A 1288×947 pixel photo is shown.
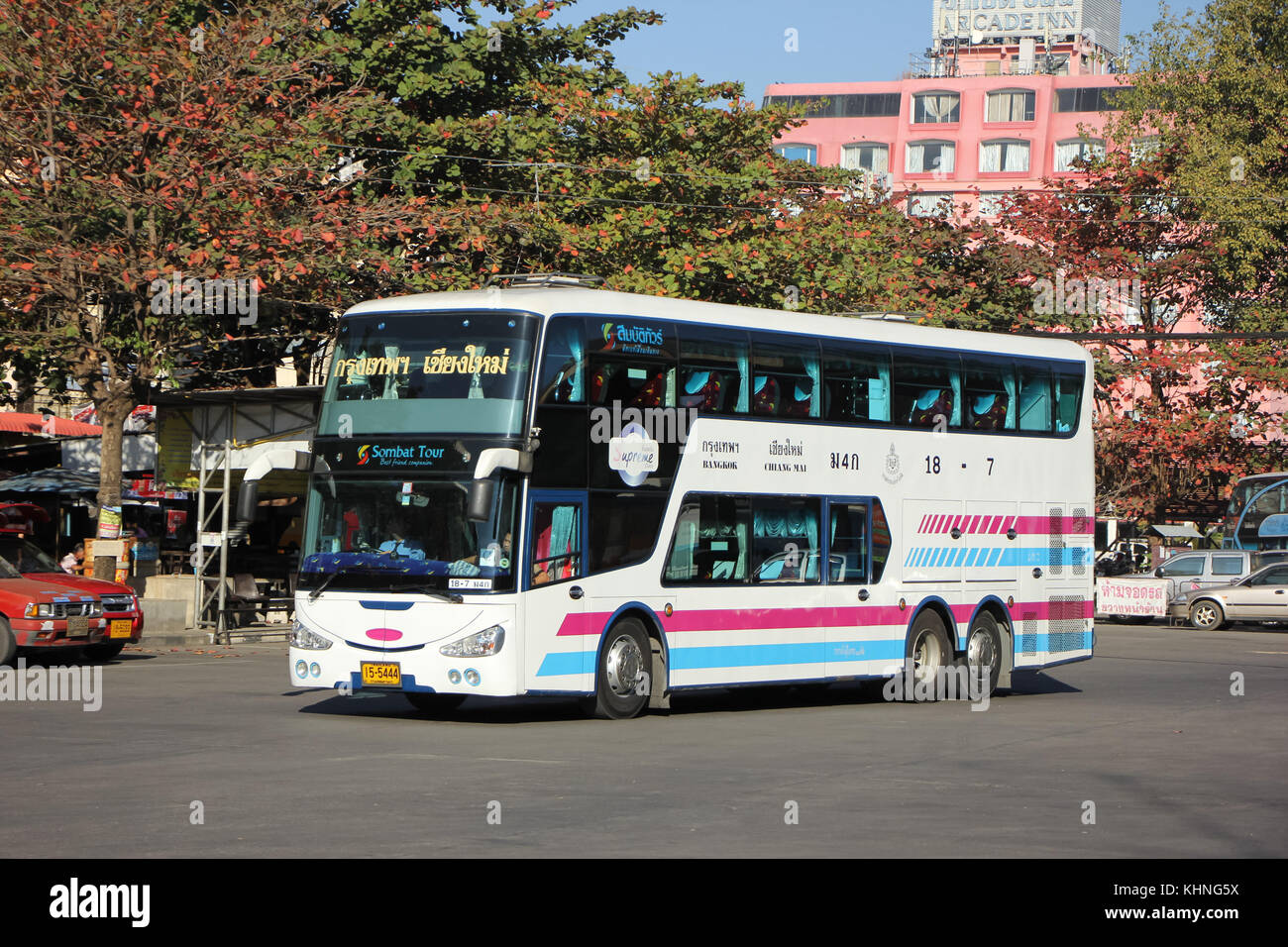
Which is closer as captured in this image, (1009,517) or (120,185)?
(1009,517)

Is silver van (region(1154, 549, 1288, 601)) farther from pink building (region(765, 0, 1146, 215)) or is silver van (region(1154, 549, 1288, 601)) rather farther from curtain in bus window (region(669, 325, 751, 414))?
pink building (region(765, 0, 1146, 215))

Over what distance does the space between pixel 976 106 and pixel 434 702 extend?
84762mm

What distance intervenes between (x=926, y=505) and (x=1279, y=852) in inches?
432

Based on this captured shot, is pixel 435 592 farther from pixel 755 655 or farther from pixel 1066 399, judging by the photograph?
pixel 1066 399

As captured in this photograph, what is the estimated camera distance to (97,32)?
2580 cm

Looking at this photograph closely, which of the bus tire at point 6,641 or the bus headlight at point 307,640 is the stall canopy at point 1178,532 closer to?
the bus tire at point 6,641

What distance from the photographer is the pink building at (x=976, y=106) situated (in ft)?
315

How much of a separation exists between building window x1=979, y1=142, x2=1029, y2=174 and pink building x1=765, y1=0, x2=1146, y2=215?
0.05 metres

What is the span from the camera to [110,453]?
27656 mm

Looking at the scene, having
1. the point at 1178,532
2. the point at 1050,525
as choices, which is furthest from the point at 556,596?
the point at 1178,532

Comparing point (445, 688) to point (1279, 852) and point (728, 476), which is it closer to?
point (728, 476)

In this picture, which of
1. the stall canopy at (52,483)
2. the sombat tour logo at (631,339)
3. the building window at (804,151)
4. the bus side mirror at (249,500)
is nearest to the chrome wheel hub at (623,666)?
the sombat tour logo at (631,339)

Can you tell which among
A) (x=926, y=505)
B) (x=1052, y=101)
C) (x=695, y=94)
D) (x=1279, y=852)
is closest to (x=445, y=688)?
(x=926, y=505)

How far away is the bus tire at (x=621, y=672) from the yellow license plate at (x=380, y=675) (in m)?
1.95
